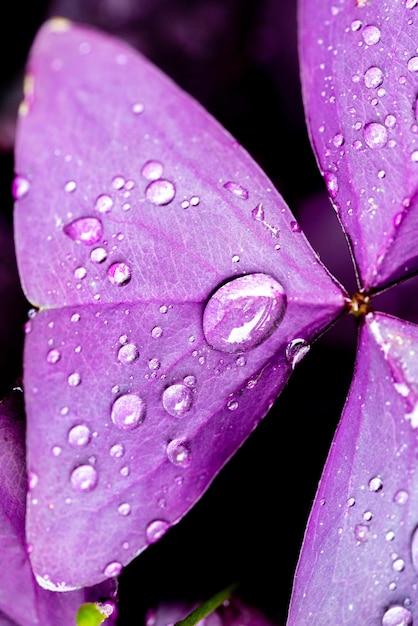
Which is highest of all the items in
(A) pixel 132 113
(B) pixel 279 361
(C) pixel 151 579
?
(A) pixel 132 113

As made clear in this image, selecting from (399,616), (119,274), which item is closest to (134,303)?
(119,274)

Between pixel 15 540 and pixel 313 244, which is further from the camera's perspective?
pixel 313 244

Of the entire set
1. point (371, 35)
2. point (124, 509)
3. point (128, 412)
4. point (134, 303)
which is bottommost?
point (124, 509)

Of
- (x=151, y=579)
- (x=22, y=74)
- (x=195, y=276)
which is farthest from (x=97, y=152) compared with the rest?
(x=22, y=74)

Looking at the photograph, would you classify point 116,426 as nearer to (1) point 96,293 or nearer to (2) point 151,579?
(1) point 96,293

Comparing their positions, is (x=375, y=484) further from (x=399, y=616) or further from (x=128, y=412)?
(x=128, y=412)

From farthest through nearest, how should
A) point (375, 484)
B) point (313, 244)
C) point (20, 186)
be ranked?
point (313, 244) → point (375, 484) → point (20, 186)

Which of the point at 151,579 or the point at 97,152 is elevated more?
the point at 97,152

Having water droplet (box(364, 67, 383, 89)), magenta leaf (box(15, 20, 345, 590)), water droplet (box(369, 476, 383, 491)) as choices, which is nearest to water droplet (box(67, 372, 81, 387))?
magenta leaf (box(15, 20, 345, 590))
